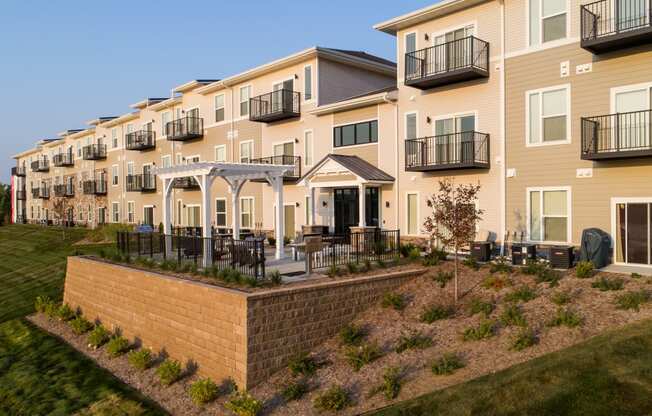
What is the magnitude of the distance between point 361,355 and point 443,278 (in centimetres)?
435

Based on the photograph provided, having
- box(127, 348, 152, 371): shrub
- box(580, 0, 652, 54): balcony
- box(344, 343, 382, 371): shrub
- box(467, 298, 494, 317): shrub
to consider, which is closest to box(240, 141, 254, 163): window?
box(127, 348, 152, 371): shrub

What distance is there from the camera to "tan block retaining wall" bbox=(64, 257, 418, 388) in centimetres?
1137

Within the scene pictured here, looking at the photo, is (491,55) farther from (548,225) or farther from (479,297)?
(479,297)

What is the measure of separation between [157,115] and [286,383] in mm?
32349

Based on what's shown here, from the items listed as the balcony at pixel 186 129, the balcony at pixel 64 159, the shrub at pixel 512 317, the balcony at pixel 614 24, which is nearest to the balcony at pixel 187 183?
the balcony at pixel 186 129

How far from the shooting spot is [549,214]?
55.2ft

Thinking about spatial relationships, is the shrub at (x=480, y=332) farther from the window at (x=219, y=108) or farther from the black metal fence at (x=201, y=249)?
the window at (x=219, y=108)

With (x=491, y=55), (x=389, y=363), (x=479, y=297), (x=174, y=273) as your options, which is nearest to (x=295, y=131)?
(x=491, y=55)

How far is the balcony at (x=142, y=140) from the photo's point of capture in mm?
39125

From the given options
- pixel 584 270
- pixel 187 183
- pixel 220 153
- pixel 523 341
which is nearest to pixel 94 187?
pixel 187 183

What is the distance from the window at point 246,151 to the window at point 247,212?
238 cm

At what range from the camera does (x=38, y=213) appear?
212ft

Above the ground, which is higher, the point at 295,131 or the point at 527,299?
the point at 295,131

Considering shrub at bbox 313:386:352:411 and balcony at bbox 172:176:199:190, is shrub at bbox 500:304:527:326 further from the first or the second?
balcony at bbox 172:176:199:190
